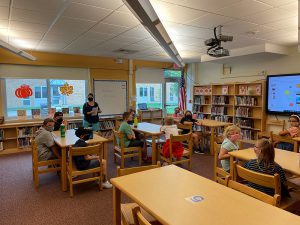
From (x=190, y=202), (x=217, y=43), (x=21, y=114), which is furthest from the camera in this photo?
(x=21, y=114)

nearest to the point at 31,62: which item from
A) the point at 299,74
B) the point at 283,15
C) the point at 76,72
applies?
the point at 76,72

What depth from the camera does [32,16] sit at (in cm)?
348

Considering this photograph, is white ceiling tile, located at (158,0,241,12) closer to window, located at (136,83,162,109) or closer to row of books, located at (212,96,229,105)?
row of books, located at (212,96,229,105)

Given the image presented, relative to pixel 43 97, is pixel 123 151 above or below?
below

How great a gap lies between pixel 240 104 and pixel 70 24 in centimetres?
534

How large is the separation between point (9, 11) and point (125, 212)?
10.5 feet

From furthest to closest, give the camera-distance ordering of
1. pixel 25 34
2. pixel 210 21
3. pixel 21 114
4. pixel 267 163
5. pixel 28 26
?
pixel 21 114 < pixel 25 34 < pixel 28 26 < pixel 210 21 < pixel 267 163

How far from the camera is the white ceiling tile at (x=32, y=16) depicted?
3309 millimetres

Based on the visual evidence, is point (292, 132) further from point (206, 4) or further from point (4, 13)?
point (4, 13)

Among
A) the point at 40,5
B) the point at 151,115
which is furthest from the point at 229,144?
the point at 151,115

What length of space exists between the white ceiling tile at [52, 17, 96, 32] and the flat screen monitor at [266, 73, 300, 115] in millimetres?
5031

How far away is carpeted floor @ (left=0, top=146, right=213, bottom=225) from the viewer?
2.79m

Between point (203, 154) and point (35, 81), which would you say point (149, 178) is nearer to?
point (203, 154)

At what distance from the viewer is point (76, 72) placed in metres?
7.02
